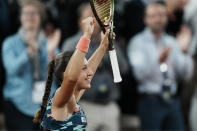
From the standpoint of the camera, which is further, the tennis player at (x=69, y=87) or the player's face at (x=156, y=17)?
the player's face at (x=156, y=17)

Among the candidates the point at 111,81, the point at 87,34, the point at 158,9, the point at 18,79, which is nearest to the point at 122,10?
the point at 158,9

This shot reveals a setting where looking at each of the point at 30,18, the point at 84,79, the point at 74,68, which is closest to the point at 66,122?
the point at 84,79

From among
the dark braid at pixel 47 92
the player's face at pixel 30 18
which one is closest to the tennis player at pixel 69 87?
the dark braid at pixel 47 92

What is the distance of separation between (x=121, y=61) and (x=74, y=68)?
310cm

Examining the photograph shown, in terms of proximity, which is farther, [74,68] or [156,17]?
[156,17]

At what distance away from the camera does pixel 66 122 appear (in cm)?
448

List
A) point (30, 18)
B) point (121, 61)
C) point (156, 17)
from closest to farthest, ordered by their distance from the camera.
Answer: point (30, 18) < point (121, 61) < point (156, 17)

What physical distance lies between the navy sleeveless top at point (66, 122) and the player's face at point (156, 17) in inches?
124

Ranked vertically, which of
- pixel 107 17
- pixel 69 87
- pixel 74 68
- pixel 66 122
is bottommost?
pixel 66 122

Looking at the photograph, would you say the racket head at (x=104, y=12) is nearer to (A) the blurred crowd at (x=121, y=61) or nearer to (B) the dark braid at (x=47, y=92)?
(B) the dark braid at (x=47, y=92)

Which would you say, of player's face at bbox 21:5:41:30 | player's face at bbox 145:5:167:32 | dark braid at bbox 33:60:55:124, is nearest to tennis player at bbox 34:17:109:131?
dark braid at bbox 33:60:55:124

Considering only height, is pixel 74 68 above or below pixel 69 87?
above

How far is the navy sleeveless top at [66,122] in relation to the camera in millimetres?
4473

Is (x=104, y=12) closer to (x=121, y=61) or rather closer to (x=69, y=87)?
(x=69, y=87)
